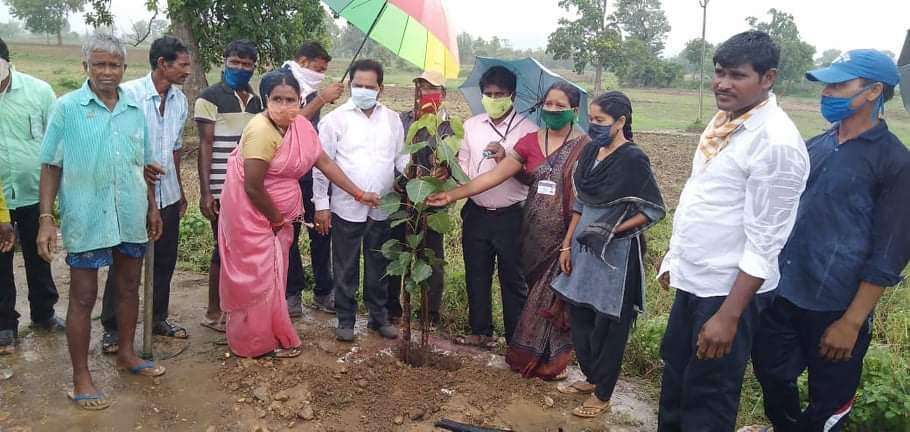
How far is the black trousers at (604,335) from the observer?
11.1 ft

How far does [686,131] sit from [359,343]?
19559mm

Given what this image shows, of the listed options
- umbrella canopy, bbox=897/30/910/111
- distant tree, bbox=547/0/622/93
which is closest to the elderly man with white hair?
umbrella canopy, bbox=897/30/910/111

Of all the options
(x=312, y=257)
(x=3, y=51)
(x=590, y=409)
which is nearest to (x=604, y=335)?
(x=590, y=409)

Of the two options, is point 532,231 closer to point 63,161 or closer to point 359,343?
point 359,343

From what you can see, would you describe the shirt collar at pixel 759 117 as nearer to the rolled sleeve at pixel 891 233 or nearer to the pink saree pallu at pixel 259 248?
the rolled sleeve at pixel 891 233

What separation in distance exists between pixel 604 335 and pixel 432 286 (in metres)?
1.44

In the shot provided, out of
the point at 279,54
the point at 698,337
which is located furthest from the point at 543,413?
the point at 279,54

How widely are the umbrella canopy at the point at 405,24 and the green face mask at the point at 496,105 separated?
36 cm

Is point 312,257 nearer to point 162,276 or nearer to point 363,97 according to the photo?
point 162,276

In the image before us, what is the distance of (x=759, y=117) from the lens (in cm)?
227

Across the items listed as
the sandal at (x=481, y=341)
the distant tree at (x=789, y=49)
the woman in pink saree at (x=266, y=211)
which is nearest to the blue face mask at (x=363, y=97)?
the woman in pink saree at (x=266, y=211)

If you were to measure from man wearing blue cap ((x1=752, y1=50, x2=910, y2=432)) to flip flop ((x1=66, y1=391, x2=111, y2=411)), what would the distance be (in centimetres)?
319

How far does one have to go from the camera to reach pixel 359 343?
163 inches

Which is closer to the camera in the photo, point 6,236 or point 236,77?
point 6,236
